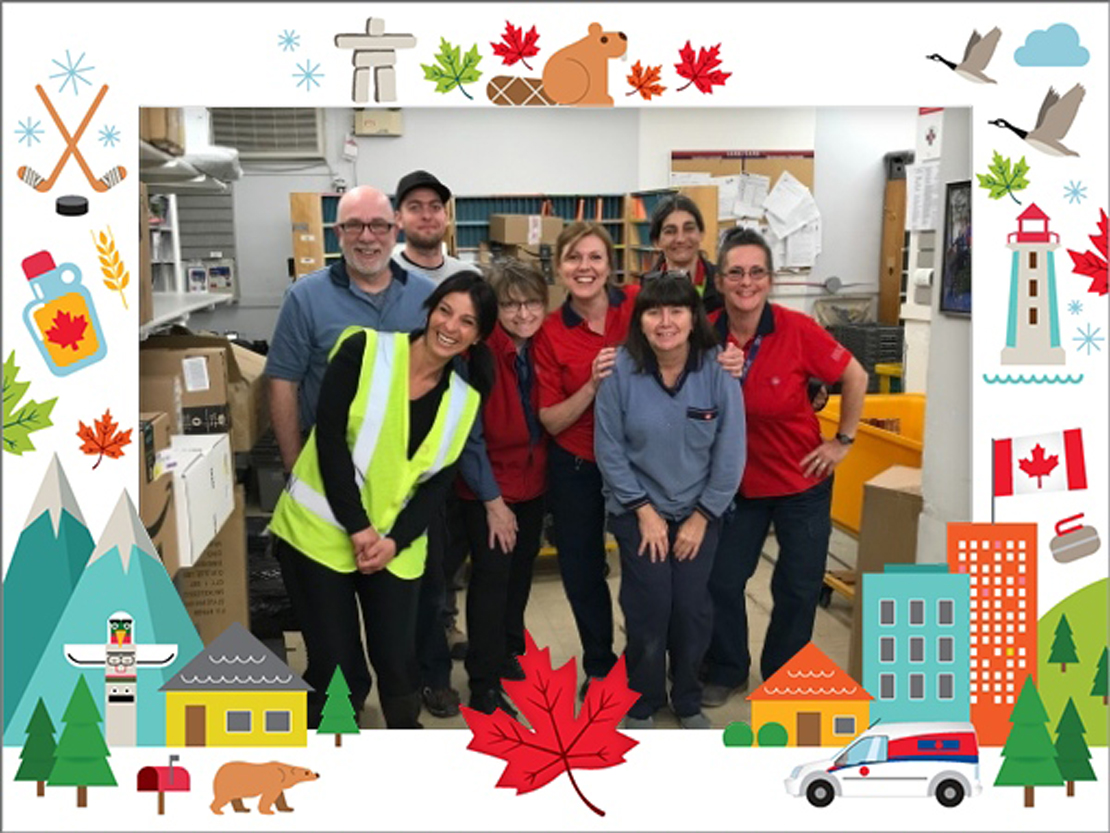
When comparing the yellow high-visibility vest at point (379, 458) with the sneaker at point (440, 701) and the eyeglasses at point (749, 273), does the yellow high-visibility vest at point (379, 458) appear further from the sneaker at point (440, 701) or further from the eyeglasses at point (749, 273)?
the eyeglasses at point (749, 273)

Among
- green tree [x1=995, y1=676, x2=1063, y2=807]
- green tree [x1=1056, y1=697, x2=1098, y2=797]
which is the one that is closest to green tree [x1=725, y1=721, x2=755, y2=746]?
green tree [x1=995, y1=676, x2=1063, y2=807]

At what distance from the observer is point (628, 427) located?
2.45 meters

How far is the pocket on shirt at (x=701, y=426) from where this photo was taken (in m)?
2.43

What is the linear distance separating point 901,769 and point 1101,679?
48 cm

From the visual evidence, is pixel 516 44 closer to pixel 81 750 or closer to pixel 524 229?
pixel 524 229

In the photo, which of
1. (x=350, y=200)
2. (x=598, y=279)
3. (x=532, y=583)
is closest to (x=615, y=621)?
(x=532, y=583)

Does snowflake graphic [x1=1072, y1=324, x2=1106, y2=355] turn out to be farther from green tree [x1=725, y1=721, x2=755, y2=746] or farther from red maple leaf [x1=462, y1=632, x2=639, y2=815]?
red maple leaf [x1=462, y1=632, x2=639, y2=815]

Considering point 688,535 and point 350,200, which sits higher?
point 350,200

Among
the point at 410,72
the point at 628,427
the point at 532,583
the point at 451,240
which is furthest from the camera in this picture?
the point at 532,583

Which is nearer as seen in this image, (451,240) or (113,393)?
(113,393)

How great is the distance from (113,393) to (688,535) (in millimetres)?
1413

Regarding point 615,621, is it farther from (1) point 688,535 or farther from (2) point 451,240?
(2) point 451,240

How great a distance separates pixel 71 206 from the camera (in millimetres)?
1919

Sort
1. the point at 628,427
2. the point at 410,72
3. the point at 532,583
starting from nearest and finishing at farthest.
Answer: the point at 410,72
the point at 628,427
the point at 532,583
